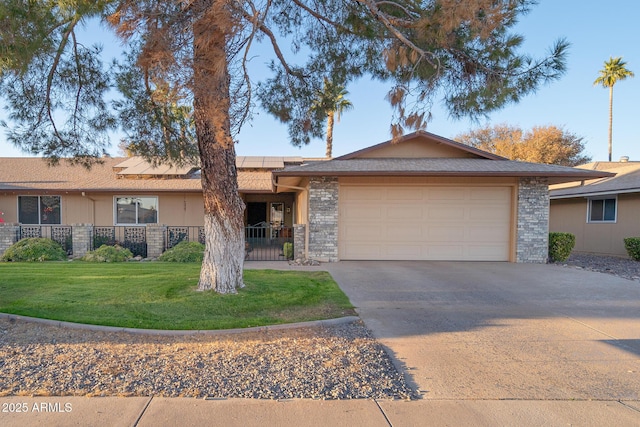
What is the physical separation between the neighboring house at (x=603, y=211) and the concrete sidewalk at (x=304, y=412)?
1335 cm

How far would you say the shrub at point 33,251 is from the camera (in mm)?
11336

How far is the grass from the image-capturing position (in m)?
5.21

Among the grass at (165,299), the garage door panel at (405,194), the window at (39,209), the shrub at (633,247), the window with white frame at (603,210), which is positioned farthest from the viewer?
the window with white frame at (603,210)

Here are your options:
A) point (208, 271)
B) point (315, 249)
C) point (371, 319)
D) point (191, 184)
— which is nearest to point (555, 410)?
point (371, 319)

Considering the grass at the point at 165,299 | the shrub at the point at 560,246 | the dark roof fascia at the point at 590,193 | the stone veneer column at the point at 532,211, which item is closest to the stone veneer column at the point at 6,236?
the grass at the point at 165,299

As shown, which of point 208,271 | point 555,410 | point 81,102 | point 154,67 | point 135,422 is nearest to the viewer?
point 135,422

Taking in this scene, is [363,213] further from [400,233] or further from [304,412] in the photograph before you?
[304,412]

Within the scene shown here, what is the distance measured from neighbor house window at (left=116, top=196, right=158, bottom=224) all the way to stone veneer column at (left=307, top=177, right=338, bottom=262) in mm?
7702

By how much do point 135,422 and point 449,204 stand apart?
10.6 meters

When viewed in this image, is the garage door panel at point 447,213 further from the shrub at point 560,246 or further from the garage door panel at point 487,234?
the shrub at point 560,246

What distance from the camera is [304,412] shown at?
9.85ft

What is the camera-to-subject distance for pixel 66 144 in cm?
909

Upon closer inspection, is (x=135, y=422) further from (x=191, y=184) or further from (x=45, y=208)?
(x=45, y=208)

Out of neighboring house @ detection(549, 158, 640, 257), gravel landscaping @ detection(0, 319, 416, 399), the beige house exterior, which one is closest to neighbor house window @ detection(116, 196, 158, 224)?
the beige house exterior
